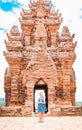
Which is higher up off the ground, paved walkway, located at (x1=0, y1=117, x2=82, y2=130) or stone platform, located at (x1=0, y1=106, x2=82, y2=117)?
stone platform, located at (x1=0, y1=106, x2=82, y2=117)

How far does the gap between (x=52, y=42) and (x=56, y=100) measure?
13.5 feet

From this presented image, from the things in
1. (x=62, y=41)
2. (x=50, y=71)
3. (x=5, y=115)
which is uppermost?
(x=62, y=41)

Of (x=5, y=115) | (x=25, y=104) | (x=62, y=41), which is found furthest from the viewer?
(x=62, y=41)

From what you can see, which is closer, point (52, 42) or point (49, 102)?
point (49, 102)

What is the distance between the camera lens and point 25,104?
18.6 meters

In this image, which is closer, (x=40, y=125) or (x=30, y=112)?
(x=40, y=125)

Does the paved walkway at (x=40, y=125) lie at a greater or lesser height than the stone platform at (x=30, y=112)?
lesser

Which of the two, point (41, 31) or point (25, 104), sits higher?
point (41, 31)

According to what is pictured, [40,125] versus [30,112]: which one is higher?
[30,112]

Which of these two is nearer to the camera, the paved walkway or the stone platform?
the paved walkway

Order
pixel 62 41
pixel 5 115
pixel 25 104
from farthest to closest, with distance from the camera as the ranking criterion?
pixel 62 41, pixel 25 104, pixel 5 115

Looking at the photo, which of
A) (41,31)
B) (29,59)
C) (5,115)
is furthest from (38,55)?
(5,115)

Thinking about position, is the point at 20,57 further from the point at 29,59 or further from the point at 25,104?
the point at 25,104

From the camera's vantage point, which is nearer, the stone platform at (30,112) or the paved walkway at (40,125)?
the paved walkway at (40,125)
